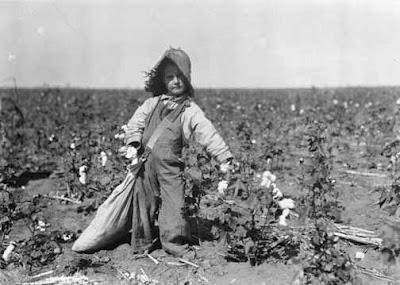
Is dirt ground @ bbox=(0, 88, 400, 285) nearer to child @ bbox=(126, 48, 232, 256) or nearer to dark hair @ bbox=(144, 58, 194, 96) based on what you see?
child @ bbox=(126, 48, 232, 256)

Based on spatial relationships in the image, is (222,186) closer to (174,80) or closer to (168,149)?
(168,149)

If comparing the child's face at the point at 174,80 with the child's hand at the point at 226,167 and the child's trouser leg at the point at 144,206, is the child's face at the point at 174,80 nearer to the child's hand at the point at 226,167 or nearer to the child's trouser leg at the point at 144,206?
the child's trouser leg at the point at 144,206

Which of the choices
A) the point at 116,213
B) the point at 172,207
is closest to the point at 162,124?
the point at 172,207

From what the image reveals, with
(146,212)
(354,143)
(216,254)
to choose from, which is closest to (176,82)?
(146,212)

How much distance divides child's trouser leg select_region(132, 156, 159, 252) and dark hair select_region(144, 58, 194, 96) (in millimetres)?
626

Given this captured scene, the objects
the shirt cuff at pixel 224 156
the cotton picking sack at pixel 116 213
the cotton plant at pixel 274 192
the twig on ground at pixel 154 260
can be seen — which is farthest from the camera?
the cotton picking sack at pixel 116 213

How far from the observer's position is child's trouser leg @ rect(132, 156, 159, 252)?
4.00m

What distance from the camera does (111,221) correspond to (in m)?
4.04

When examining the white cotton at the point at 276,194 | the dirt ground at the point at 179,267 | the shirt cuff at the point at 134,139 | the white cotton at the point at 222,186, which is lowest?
the dirt ground at the point at 179,267

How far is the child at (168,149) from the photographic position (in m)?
3.88

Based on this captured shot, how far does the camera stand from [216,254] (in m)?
3.96

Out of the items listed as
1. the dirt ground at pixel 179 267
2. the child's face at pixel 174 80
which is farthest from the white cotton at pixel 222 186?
the child's face at pixel 174 80

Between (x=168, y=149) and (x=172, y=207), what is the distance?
44 centimetres

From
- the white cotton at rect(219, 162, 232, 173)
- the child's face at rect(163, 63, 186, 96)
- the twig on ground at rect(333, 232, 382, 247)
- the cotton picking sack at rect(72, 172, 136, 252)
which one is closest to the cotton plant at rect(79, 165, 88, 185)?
the cotton picking sack at rect(72, 172, 136, 252)
